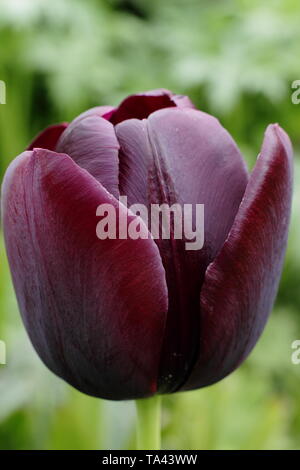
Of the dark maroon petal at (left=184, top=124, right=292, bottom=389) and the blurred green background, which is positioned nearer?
the dark maroon petal at (left=184, top=124, right=292, bottom=389)

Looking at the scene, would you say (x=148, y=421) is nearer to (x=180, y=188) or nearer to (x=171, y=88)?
(x=180, y=188)

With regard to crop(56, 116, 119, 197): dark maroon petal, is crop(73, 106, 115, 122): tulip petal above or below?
above

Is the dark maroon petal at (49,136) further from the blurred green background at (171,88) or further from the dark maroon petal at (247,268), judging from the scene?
the blurred green background at (171,88)

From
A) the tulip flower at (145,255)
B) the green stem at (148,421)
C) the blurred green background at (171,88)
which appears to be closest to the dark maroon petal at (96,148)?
the tulip flower at (145,255)

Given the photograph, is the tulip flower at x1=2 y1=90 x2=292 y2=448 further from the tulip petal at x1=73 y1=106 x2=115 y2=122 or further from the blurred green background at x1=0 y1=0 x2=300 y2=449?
the blurred green background at x1=0 y1=0 x2=300 y2=449

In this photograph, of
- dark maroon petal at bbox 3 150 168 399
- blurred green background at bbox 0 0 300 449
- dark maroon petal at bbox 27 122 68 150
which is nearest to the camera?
dark maroon petal at bbox 3 150 168 399

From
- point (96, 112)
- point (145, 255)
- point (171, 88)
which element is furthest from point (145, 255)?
point (171, 88)

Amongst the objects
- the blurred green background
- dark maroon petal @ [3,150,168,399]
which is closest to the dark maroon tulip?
dark maroon petal @ [3,150,168,399]
